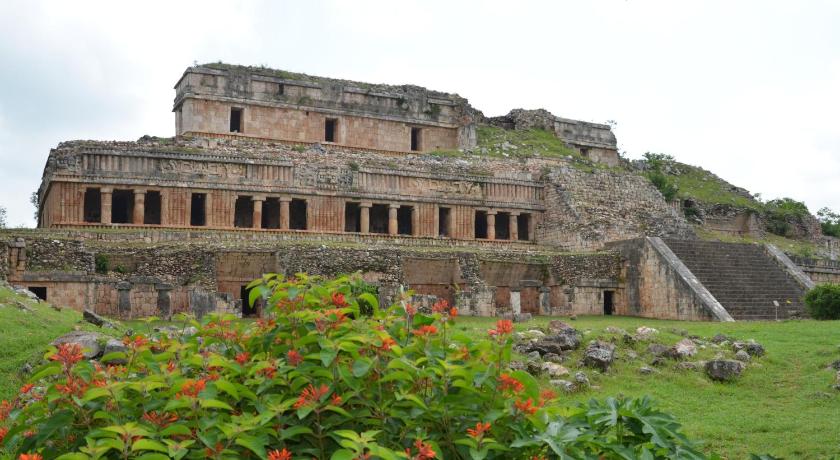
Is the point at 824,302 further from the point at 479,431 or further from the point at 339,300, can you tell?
the point at 479,431

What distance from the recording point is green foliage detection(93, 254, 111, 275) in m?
21.5

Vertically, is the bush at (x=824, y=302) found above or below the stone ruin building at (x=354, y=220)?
below

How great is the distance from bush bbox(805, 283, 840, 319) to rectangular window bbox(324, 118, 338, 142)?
2098cm

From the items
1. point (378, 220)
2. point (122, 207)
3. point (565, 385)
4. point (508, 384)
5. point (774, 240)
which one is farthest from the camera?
point (774, 240)

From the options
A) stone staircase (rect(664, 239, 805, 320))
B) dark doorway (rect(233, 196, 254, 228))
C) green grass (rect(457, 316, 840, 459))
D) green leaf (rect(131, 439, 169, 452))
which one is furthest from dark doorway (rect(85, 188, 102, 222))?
green leaf (rect(131, 439, 169, 452))

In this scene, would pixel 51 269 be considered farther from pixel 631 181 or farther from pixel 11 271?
pixel 631 181

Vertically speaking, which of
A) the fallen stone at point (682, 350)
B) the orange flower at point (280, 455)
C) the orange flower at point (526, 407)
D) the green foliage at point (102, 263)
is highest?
the green foliage at point (102, 263)

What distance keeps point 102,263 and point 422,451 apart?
1958cm

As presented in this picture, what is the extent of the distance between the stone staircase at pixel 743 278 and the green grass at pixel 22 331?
17498 mm

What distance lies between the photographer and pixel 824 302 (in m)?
20.7

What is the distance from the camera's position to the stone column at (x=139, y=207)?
27.1 metres

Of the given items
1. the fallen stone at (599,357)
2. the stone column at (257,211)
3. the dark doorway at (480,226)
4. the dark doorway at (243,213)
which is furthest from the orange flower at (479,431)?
the dark doorway at (480,226)

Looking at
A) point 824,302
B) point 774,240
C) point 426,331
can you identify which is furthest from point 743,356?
point 774,240

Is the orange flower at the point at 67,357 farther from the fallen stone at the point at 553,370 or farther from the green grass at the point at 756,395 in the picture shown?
the fallen stone at the point at 553,370
